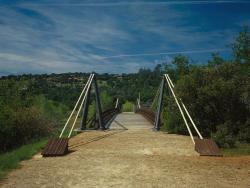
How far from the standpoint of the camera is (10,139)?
2034cm

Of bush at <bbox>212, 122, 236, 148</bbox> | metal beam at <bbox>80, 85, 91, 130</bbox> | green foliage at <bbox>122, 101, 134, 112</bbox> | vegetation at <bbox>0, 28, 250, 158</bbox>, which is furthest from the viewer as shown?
green foliage at <bbox>122, 101, 134, 112</bbox>

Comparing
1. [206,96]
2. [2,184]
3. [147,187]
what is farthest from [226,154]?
[2,184]

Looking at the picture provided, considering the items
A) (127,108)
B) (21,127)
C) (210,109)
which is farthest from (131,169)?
(127,108)

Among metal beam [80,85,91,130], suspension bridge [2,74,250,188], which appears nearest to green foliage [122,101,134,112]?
metal beam [80,85,91,130]

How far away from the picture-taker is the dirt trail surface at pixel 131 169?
8.83 metres

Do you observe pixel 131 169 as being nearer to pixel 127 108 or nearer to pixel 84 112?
pixel 84 112

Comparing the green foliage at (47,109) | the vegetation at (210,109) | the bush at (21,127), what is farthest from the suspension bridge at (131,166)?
the green foliage at (47,109)

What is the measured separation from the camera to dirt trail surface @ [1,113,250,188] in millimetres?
8828

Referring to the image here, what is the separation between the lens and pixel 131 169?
10250 mm

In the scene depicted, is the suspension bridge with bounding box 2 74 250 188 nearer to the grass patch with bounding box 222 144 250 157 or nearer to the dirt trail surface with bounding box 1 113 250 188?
the dirt trail surface with bounding box 1 113 250 188

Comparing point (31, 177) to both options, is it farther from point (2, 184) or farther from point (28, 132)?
point (28, 132)

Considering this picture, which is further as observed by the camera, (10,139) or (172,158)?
(10,139)

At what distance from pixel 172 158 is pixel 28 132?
11710mm

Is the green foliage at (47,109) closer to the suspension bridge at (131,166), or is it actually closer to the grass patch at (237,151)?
the suspension bridge at (131,166)
